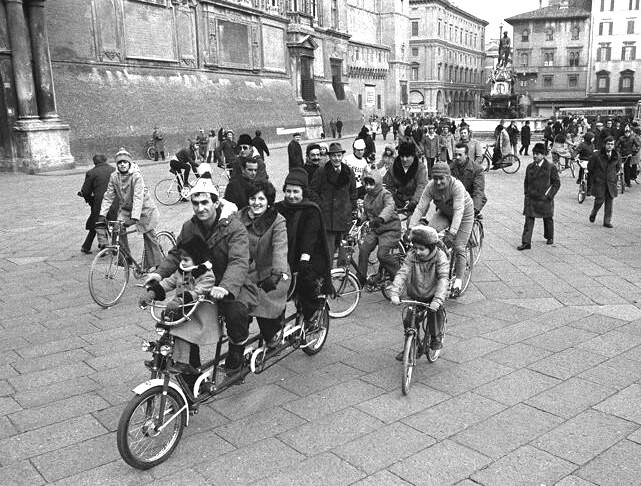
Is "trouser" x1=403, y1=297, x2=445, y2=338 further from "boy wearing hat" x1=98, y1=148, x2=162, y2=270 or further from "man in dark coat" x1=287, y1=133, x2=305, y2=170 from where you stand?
"man in dark coat" x1=287, y1=133, x2=305, y2=170

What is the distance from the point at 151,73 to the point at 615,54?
5967cm

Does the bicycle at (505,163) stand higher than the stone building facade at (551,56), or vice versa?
the stone building facade at (551,56)

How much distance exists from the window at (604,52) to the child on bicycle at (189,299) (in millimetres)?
76307

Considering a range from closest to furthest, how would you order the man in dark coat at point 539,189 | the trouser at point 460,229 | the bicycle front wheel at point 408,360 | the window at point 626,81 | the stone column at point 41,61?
the bicycle front wheel at point 408,360 < the trouser at point 460,229 < the man in dark coat at point 539,189 < the stone column at point 41,61 < the window at point 626,81

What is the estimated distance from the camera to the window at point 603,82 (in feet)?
229

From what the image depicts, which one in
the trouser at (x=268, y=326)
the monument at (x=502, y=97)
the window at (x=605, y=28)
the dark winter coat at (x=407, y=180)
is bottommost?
the trouser at (x=268, y=326)

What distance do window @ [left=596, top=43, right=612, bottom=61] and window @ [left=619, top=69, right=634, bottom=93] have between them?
252 cm

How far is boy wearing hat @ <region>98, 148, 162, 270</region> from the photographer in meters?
7.38

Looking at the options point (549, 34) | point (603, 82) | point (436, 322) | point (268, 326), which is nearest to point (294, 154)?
point (436, 322)

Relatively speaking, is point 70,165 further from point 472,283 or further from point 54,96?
point 472,283

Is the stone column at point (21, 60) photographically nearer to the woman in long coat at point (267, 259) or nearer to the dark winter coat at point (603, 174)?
the dark winter coat at point (603, 174)

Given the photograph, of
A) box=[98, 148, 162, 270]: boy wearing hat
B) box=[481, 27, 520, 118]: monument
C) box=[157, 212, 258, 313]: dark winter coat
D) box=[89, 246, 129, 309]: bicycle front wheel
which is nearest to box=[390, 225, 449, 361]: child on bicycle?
box=[157, 212, 258, 313]: dark winter coat

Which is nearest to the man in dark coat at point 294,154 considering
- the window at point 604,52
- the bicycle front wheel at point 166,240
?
the bicycle front wheel at point 166,240

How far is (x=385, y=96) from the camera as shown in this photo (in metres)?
71.6
